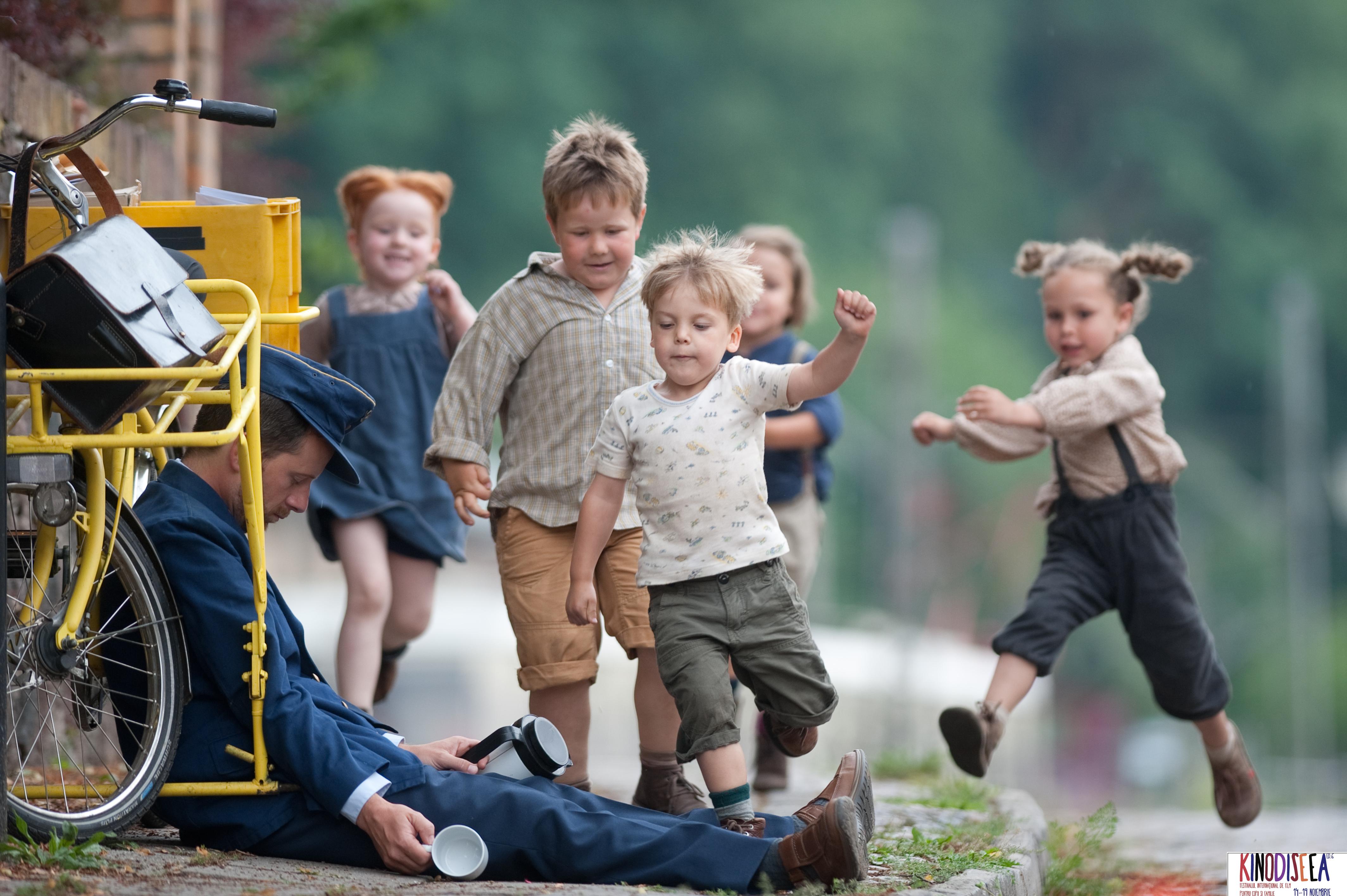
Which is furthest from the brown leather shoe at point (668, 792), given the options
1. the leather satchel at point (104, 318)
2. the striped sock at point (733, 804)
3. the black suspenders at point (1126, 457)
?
the leather satchel at point (104, 318)

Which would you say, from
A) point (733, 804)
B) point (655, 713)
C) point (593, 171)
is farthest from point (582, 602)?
point (593, 171)

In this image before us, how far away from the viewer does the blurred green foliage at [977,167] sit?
32.7 metres

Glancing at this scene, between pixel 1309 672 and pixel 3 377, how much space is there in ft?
97.3

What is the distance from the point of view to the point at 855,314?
12.0 feet

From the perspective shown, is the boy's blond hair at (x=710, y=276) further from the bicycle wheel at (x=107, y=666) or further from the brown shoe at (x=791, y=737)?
the bicycle wheel at (x=107, y=666)

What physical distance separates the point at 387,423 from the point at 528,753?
A: 1.85 m

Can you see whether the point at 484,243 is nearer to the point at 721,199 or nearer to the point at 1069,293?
the point at 721,199

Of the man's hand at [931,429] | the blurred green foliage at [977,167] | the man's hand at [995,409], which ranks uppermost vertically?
the blurred green foliage at [977,167]

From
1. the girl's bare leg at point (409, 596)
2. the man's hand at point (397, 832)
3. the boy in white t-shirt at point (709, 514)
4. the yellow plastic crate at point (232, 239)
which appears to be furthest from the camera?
the girl's bare leg at point (409, 596)

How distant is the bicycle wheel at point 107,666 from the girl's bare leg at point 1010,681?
2.27 metres

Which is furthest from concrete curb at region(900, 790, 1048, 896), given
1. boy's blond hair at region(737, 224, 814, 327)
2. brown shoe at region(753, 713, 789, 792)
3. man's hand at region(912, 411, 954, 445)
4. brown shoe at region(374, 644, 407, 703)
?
brown shoe at region(374, 644, 407, 703)

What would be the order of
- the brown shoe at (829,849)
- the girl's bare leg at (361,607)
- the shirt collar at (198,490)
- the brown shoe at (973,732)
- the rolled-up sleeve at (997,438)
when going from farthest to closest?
the girl's bare leg at (361,607) → the rolled-up sleeve at (997,438) → the brown shoe at (973,732) → the shirt collar at (198,490) → the brown shoe at (829,849)

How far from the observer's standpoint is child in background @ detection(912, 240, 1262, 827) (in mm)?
4801

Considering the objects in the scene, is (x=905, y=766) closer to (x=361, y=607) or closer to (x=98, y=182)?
(x=361, y=607)
